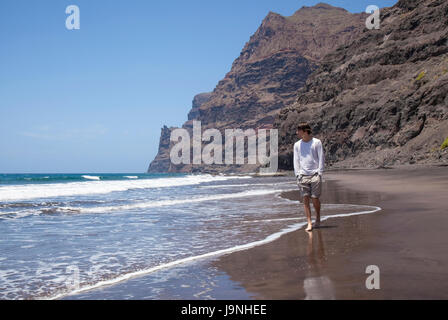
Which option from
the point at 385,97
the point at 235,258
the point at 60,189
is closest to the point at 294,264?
the point at 235,258

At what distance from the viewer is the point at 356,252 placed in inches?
203

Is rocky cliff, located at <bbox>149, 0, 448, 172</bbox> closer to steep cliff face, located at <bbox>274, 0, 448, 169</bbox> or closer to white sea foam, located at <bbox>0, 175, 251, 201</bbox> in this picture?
steep cliff face, located at <bbox>274, 0, 448, 169</bbox>

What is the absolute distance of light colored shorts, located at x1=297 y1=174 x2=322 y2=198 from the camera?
24.6 ft

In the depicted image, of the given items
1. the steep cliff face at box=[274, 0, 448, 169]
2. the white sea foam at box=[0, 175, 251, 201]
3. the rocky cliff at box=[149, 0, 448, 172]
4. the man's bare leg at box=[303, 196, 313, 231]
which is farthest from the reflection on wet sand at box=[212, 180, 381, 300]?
the rocky cliff at box=[149, 0, 448, 172]

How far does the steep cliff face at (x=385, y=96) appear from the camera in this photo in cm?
4800

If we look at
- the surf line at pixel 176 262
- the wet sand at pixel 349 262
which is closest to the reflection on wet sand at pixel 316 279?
the wet sand at pixel 349 262

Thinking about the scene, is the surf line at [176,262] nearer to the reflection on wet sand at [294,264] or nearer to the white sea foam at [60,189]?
the reflection on wet sand at [294,264]

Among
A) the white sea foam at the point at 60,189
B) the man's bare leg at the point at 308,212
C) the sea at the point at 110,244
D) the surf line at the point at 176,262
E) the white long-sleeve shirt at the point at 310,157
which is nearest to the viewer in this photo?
the surf line at the point at 176,262

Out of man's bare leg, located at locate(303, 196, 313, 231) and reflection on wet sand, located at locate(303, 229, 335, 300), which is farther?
man's bare leg, located at locate(303, 196, 313, 231)

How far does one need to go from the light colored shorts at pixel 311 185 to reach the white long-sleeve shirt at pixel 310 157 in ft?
0.33

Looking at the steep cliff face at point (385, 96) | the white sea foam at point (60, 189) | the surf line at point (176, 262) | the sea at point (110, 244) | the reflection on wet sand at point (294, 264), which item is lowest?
the white sea foam at point (60, 189)

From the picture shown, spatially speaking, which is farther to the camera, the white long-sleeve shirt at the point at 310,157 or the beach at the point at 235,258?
the white long-sleeve shirt at the point at 310,157

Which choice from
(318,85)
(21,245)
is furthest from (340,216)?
(318,85)
